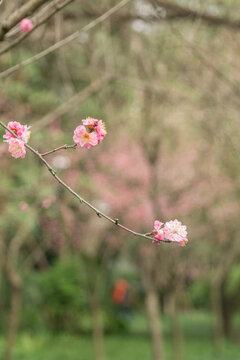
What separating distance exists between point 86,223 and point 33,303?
3411 mm

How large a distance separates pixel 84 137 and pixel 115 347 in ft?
37.9

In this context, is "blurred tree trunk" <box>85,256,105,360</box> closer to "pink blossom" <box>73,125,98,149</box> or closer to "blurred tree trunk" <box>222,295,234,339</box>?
"blurred tree trunk" <box>222,295,234,339</box>

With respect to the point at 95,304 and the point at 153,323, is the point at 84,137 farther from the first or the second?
the point at 95,304

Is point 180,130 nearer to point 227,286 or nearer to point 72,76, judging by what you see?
point 72,76

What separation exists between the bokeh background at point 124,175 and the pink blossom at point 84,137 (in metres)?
1.81

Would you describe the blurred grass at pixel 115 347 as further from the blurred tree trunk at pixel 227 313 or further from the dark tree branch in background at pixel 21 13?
the dark tree branch in background at pixel 21 13

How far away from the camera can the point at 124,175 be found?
10711 millimetres

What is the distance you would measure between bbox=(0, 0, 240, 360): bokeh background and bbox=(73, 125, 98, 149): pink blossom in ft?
5.93

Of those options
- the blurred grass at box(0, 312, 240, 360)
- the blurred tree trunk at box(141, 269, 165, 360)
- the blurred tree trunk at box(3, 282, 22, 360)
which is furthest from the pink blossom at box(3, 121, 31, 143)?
the blurred grass at box(0, 312, 240, 360)

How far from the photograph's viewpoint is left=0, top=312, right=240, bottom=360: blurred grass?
10688 millimetres

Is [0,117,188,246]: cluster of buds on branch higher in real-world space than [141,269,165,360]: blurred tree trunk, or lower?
lower

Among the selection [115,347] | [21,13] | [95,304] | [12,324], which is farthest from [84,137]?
[115,347]

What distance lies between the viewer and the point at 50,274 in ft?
41.1

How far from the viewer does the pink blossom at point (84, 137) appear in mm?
1676
